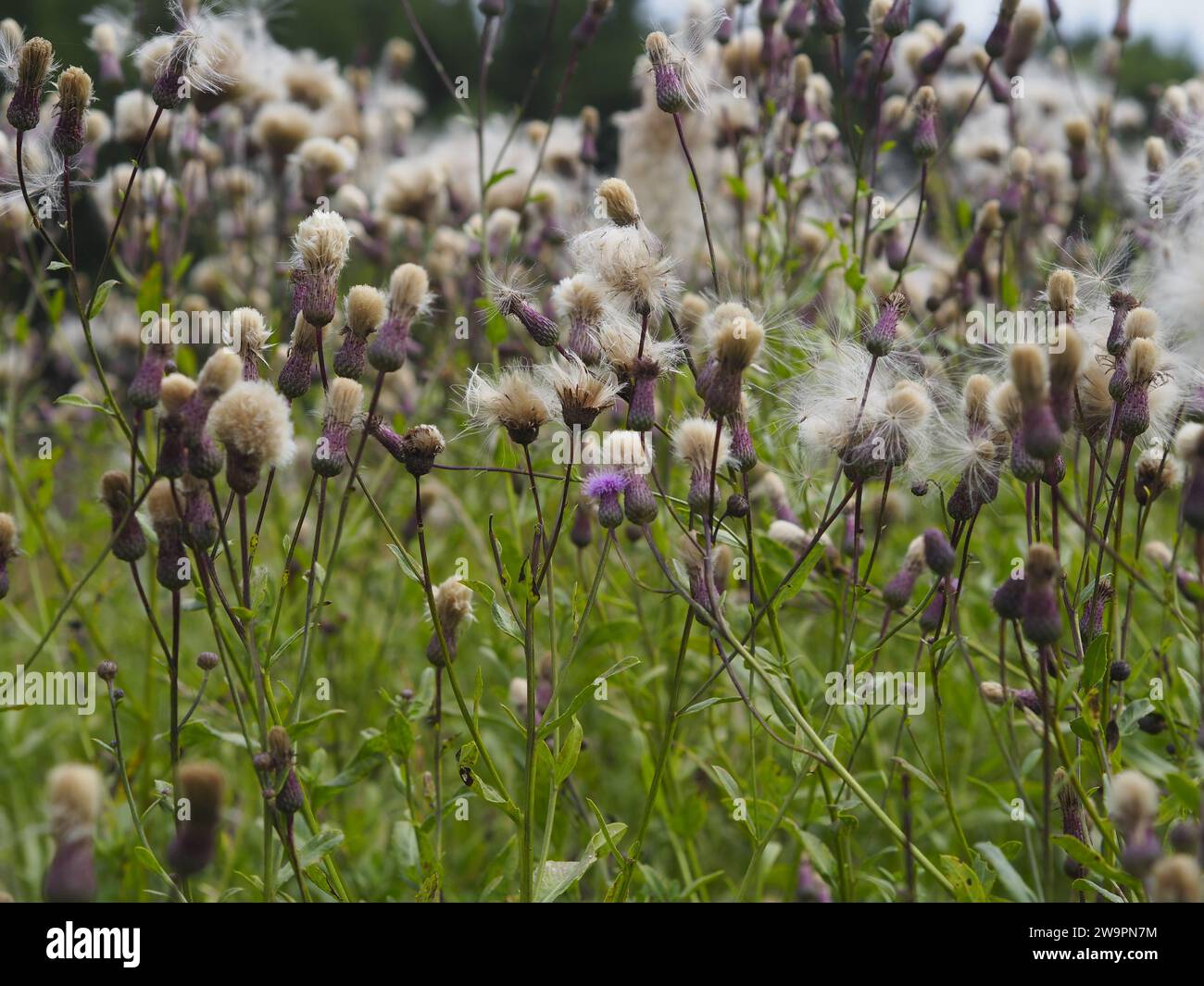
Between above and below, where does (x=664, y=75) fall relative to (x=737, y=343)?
above

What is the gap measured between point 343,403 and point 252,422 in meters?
0.22

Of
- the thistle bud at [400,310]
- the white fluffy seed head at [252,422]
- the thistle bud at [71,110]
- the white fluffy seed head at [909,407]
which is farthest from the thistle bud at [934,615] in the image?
the thistle bud at [71,110]

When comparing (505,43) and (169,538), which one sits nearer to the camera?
(169,538)

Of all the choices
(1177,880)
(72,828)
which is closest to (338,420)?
(72,828)

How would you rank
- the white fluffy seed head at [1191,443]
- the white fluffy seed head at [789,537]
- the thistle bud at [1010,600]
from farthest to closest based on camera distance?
the white fluffy seed head at [789,537], the thistle bud at [1010,600], the white fluffy seed head at [1191,443]

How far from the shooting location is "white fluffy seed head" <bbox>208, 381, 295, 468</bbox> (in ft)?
4.75

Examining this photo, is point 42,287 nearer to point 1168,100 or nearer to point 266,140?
point 266,140

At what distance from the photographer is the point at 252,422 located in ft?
4.77

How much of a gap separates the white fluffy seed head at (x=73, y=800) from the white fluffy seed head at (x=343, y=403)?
2.20 ft

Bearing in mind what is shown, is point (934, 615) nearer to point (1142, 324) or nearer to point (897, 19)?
point (1142, 324)

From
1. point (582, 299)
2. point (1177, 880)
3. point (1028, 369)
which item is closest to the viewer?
point (1177, 880)

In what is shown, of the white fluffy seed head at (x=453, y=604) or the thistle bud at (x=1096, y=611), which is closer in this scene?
the thistle bud at (x=1096, y=611)

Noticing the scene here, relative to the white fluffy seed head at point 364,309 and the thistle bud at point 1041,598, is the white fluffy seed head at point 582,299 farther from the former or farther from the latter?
the thistle bud at point 1041,598

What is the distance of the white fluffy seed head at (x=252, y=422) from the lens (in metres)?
1.45
